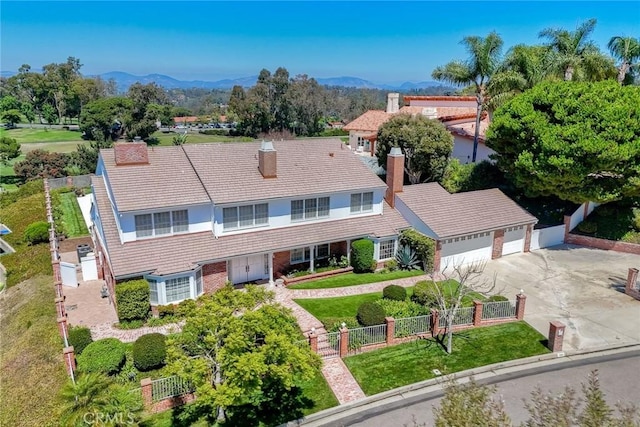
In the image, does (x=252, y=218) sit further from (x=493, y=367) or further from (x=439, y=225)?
(x=493, y=367)

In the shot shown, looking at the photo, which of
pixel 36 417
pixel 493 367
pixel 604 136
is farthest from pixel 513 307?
pixel 36 417

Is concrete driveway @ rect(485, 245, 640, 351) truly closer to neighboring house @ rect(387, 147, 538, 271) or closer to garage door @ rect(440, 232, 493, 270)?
garage door @ rect(440, 232, 493, 270)

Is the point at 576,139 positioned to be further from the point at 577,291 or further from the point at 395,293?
the point at 395,293

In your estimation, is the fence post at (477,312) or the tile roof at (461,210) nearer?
the fence post at (477,312)

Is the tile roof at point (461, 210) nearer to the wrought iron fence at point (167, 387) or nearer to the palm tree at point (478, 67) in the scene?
the palm tree at point (478, 67)

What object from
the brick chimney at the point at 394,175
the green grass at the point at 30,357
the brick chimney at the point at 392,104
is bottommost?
the green grass at the point at 30,357

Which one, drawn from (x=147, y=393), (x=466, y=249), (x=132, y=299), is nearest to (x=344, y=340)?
(x=147, y=393)

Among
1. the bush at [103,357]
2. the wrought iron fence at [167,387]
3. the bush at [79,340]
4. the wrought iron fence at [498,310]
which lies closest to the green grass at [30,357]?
the bush at [79,340]

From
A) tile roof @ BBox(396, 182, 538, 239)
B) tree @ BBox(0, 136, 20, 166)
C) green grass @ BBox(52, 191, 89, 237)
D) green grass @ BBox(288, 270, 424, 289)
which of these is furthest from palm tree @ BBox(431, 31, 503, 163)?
tree @ BBox(0, 136, 20, 166)
